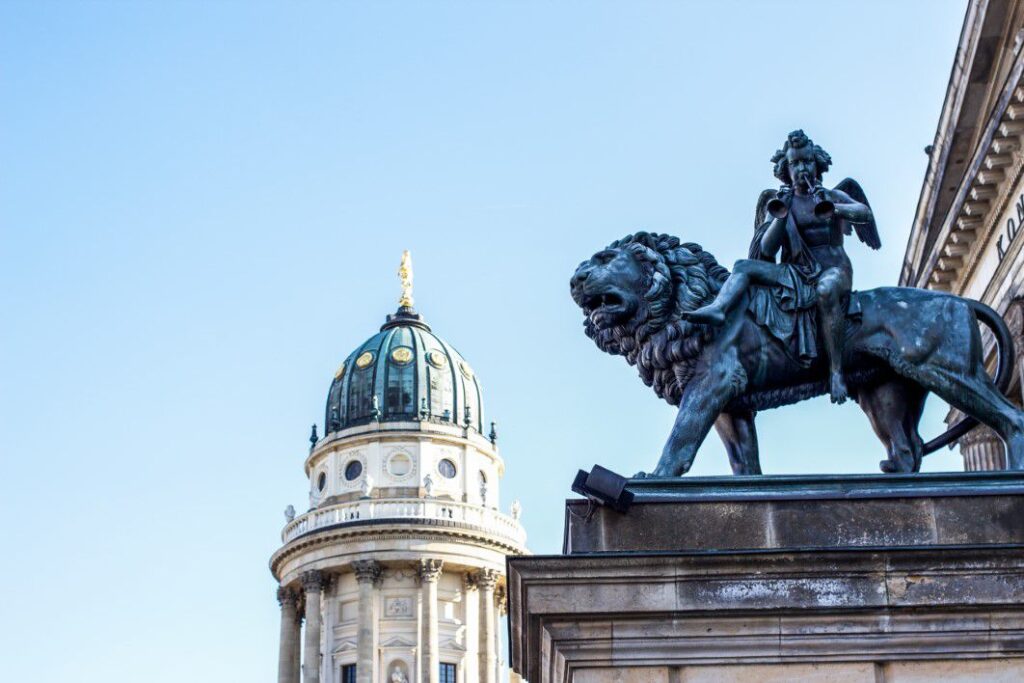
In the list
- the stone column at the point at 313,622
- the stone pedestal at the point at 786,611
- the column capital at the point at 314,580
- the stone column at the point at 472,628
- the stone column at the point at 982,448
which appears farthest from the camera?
the stone column at the point at 313,622

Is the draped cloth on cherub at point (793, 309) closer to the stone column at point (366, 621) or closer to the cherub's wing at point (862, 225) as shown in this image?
the cherub's wing at point (862, 225)

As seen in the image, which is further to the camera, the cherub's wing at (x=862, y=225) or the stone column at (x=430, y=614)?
the stone column at (x=430, y=614)

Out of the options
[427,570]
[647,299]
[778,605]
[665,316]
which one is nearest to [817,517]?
[778,605]

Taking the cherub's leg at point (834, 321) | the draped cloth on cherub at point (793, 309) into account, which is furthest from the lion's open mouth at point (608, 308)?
the cherub's leg at point (834, 321)

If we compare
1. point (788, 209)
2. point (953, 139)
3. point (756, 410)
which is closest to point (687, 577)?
point (756, 410)

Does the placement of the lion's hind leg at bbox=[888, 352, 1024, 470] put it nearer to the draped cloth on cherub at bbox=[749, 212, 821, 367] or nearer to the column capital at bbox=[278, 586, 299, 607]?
the draped cloth on cherub at bbox=[749, 212, 821, 367]

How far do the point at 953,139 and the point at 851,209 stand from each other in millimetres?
20807

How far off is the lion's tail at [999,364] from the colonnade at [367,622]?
7581 centimetres

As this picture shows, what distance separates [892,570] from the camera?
11484mm

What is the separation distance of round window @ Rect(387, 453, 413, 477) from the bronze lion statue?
78413 millimetres

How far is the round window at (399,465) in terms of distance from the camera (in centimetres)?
9200

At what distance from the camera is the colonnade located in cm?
8862

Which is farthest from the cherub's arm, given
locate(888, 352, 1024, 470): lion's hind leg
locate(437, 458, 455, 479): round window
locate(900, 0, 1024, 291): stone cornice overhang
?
locate(437, 458, 455, 479): round window

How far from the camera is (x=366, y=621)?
88.7 m
